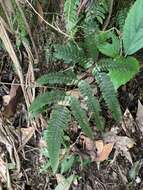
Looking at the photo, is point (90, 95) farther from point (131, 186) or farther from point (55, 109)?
point (131, 186)

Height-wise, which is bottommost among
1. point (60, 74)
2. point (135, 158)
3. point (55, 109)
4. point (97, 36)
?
point (135, 158)

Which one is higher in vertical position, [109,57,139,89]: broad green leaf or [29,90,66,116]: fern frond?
[109,57,139,89]: broad green leaf

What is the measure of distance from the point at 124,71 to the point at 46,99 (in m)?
0.40

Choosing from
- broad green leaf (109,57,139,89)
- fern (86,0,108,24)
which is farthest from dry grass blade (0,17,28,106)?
broad green leaf (109,57,139,89)

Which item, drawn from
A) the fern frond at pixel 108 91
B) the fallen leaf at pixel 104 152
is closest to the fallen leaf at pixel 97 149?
the fallen leaf at pixel 104 152

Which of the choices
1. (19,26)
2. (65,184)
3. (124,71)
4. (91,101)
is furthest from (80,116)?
(19,26)

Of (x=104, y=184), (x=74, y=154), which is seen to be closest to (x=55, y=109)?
(x=74, y=154)

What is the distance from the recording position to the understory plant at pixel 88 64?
161 cm

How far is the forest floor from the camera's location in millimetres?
1881

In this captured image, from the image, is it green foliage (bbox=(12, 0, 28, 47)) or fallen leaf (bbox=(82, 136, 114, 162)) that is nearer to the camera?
green foliage (bbox=(12, 0, 28, 47))

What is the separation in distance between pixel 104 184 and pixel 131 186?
135mm

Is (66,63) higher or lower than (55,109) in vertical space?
higher

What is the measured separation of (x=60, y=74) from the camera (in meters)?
1.76

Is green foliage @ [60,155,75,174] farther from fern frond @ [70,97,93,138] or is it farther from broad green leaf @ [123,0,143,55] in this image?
broad green leaf @ [123,0,143,55]
